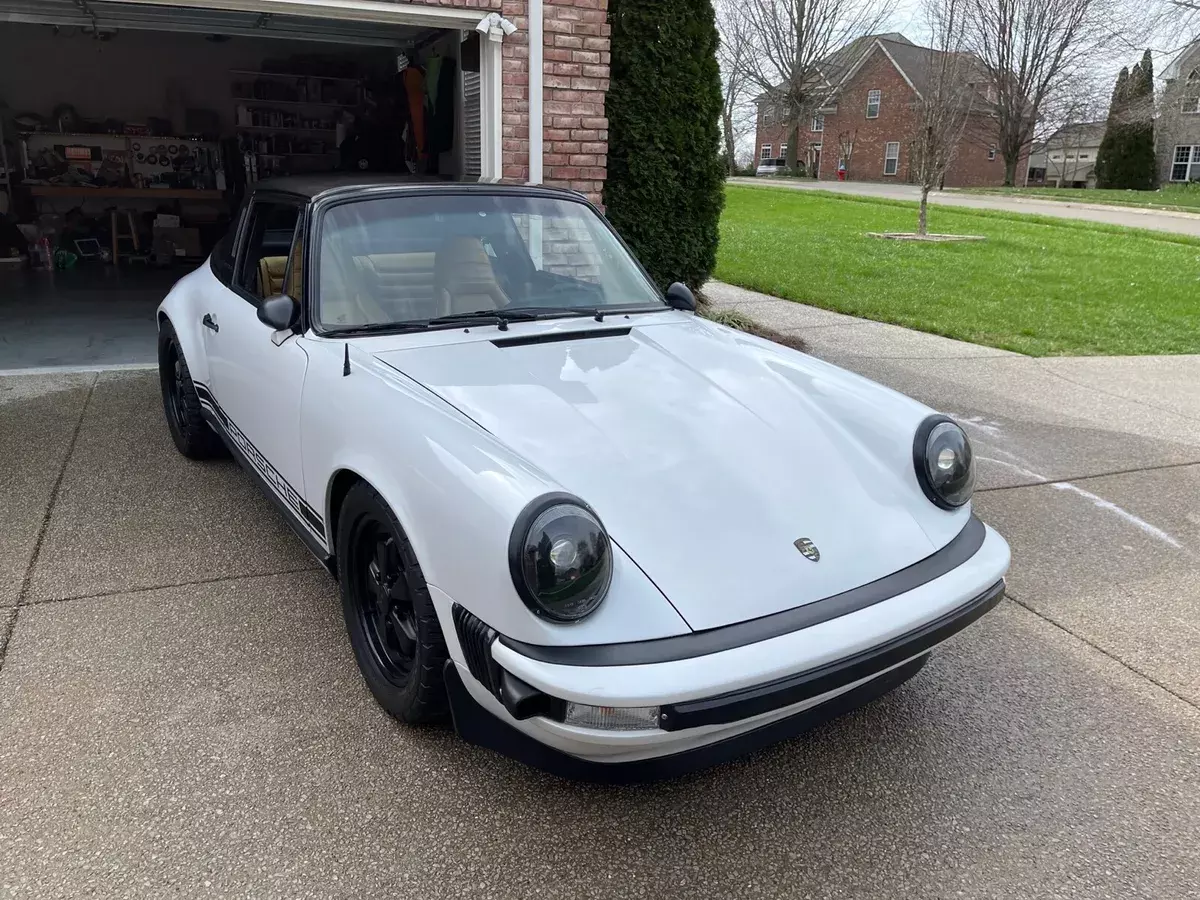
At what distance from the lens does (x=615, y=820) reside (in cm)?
221

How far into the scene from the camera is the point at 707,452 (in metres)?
2.37

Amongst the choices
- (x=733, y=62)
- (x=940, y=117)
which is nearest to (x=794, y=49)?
(x=733, y=62)

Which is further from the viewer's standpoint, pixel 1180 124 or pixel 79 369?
pixel 1180 124

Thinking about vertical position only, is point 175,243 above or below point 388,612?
above

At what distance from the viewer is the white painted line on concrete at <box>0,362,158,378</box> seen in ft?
20.4

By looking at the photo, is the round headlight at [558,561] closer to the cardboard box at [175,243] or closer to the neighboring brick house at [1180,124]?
the cardboard box at [175,243]

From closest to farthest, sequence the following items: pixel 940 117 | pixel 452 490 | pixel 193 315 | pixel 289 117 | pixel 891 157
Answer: pixel 452 490
pixel 193 315
pixel 289 117
pixel 940 117
pixel 891 157

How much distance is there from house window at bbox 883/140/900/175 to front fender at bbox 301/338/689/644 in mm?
52123

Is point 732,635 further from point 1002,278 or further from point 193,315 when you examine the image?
point 1002,278

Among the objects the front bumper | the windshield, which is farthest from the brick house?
the front bumper

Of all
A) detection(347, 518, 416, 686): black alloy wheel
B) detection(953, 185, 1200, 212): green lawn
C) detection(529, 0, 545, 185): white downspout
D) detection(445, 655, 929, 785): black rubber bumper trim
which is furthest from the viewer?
detection(953, 185, 1200, 212): green lawn

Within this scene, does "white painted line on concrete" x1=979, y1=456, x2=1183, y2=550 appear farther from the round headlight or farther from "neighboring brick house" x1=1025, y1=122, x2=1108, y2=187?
"neighboring brick house" x1=1025, y1=122, x2=1108, y2=187

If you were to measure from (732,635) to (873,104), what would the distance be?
180 ft

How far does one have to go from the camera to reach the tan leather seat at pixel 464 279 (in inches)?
123
